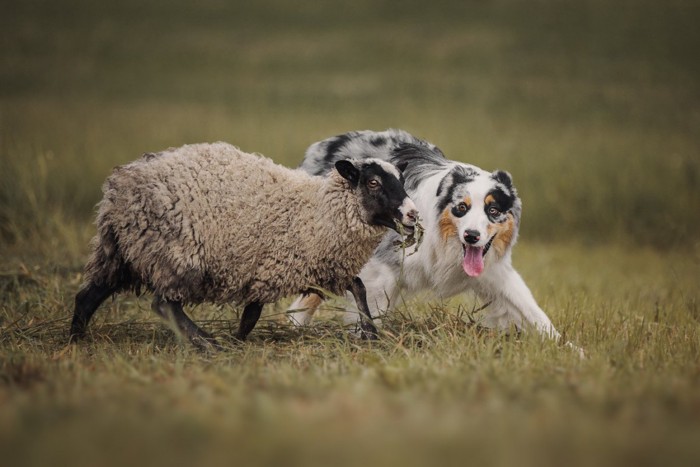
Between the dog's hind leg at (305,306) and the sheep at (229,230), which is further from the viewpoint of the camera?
the dog's hind leg at (305,306)

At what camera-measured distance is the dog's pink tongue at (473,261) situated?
5.39 m

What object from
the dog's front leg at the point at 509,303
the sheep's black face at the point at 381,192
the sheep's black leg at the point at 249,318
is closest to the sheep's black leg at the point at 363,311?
the sheep's black face at the point at 381,192

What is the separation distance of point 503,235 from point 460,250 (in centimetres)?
31

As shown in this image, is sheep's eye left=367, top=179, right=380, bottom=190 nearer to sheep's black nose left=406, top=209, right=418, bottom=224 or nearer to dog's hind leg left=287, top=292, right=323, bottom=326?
sheep's black nose left=406, top=209, right=418, bottom=224

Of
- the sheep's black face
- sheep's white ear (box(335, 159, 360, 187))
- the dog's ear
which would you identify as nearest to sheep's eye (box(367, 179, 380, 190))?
the sheep's black face

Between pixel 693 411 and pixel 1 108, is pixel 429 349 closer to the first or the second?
pixel 693 411

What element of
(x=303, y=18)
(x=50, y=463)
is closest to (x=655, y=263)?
(x=50, y=463)

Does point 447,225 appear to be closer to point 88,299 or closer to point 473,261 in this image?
point 473,261

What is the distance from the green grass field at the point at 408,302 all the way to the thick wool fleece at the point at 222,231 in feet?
1.32

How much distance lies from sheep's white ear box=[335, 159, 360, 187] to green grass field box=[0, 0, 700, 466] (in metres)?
0.88

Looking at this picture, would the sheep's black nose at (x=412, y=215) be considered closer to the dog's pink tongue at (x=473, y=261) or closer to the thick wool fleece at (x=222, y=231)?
the thick wool fleece at (x=222, y=231)

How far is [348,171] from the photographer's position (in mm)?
5172

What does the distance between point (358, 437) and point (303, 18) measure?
21.4m

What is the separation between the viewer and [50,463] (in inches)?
98.4
